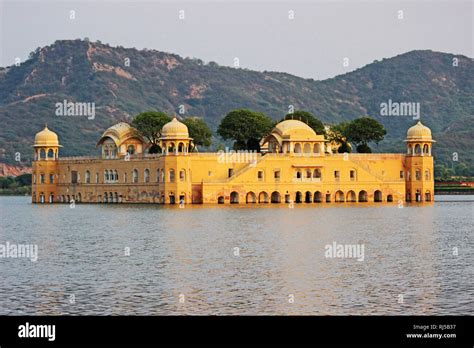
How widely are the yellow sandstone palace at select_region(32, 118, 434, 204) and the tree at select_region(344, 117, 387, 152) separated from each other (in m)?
3.52

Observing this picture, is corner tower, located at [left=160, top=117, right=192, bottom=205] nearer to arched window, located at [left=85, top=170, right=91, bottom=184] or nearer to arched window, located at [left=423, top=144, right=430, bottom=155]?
arched window, located at [left=85, top=170, right=91, bottom=184]

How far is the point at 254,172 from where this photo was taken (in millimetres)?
82688

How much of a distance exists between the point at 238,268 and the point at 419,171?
57.1 m

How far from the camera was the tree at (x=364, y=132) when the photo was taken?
95094 mm

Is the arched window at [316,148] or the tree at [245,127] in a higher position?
the tree at [245,127]

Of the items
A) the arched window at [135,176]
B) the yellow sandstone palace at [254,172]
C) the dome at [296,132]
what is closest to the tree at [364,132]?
the yellow sandstone palace at [254,172]

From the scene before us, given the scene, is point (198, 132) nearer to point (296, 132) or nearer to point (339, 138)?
point (296, 132)

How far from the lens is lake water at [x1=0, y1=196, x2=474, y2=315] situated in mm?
26609

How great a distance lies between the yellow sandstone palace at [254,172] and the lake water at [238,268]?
78.7 feet

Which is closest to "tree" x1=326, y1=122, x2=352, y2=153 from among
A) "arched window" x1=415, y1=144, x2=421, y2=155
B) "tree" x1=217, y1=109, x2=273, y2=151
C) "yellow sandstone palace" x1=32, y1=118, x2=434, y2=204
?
"yellow sandstone palace" x1=32, y1=118, x2=434, y2=204

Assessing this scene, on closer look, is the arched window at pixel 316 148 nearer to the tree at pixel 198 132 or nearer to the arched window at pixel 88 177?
the tree at pixel 198 132

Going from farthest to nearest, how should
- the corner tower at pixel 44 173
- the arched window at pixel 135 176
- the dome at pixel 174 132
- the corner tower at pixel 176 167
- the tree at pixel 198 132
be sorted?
the corner tower at pixel 44 173, the tree at pixel 198 132, the arched window at pixel 135 176, the dome at pixel 174 132, the corner tower at pixel 176 167

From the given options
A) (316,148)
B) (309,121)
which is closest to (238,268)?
(316,148)

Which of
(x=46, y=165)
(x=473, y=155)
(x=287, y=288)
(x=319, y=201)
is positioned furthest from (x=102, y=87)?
(x=287, y=288)
